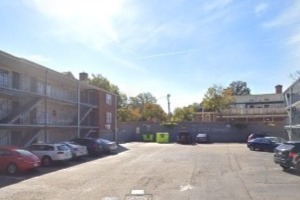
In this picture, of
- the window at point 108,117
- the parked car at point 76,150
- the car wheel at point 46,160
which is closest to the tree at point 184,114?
the window at point 108,117

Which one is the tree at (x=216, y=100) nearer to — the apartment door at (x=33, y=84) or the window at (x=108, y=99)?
the window at (x=108, y=99)

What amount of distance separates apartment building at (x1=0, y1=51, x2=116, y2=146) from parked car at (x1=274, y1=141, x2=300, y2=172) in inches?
684

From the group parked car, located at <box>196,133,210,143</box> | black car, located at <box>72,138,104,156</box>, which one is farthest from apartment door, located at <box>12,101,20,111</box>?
parked car, located at <box>196,133,210,143</box>

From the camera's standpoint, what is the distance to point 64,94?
4341 cm

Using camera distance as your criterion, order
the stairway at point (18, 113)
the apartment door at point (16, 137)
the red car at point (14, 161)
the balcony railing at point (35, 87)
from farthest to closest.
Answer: the apartment door at point (16, 137) < the balcony railing at point (35, 87) < the stairway at point (18, 113) < the red car at point (14, 161)

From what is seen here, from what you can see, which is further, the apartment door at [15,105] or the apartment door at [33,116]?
the apartment door at [33,116]

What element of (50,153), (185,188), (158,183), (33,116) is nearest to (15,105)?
(33,116)

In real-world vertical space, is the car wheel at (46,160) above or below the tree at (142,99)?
below

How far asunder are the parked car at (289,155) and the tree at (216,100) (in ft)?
200

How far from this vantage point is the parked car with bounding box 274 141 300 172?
71.2 feet

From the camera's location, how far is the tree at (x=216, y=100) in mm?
84113

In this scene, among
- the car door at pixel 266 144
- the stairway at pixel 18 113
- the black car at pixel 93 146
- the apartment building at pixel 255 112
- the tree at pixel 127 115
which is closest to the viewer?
the stairway at pixel 18 113

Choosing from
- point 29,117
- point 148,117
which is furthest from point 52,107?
point 148,117

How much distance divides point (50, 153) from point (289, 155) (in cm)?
1388
